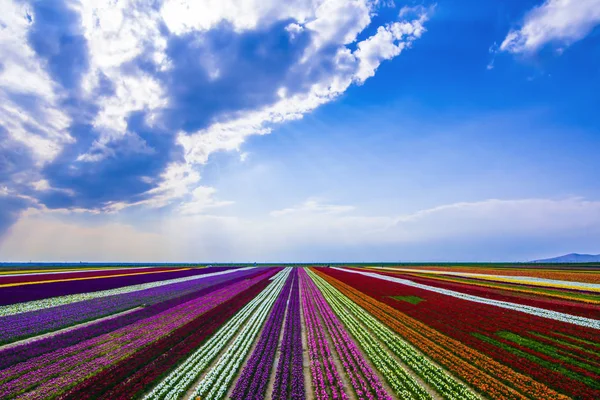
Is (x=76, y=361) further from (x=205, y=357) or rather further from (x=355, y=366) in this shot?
(x=355, y=366)

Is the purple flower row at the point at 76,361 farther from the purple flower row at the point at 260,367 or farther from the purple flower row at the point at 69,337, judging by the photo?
the purple flower row at the point at 260,367

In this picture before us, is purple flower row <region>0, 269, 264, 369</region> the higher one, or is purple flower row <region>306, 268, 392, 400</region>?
purple flower row <region>0, 269, 264, 369</region>

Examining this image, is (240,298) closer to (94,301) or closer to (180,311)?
(180,311)

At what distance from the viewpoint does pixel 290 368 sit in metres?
14.9

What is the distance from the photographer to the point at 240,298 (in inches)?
1374

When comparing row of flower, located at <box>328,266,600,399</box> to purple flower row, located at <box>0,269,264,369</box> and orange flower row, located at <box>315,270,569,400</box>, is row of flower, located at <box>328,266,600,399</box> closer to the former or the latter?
orange flower row, located at <box>315,270,569,400</box>

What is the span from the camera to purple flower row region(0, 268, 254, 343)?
2038cm

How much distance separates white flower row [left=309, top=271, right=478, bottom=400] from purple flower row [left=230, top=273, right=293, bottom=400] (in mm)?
5602

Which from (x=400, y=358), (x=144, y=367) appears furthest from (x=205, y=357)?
(x=400, y=358)

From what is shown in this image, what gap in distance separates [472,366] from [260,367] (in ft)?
35.1

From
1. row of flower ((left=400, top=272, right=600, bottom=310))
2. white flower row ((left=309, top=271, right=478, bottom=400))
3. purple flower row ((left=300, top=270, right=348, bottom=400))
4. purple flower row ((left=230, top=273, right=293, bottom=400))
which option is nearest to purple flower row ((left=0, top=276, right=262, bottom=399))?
purple flower row ((left=230, top=273, right=293, bottom=400))

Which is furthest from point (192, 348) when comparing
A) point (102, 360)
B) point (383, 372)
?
point (383, 372)

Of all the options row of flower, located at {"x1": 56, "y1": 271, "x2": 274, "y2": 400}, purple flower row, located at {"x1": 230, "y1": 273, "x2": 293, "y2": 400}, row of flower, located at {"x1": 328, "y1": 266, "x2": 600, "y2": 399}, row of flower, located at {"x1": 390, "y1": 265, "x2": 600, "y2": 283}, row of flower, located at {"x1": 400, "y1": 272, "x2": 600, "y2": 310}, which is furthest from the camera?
row of flower, located at {"x1": 390, "y1": 265, "x2": 600, "y2": 283}

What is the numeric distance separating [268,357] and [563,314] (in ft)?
76.9
